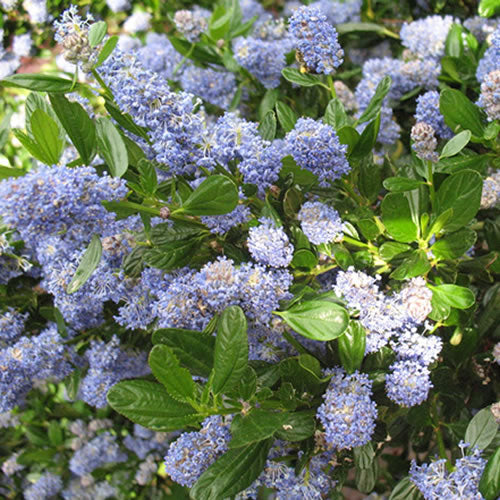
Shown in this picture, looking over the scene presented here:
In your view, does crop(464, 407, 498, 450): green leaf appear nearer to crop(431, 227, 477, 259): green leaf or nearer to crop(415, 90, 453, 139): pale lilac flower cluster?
crop(431, 227, 477, 259): green leaf

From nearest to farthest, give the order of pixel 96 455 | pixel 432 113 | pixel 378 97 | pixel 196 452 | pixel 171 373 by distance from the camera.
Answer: pixel 171 373 → pixel 196 452 → pixel 378 97 → pixel 432 113 → pixel 96 455

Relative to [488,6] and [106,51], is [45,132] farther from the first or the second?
[488,6]

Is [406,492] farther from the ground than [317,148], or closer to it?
closer to it

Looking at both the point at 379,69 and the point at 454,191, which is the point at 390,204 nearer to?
the point at 454,191

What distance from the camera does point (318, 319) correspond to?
0.82 meters

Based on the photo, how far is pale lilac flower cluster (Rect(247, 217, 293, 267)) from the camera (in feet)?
2.83

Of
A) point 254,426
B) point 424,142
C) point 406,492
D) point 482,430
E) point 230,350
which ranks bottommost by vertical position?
point 406,492


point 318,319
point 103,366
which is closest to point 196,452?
point 318,319

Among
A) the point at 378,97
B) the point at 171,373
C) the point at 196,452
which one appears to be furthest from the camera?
the point at 378,97

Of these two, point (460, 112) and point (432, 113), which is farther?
point (432, 113)

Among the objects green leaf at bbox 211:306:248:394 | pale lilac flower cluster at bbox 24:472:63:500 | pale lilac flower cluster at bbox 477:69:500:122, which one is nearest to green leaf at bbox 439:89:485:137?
pale lilac flower cluster at bbox 477:69:500:122

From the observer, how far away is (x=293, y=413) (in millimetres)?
911

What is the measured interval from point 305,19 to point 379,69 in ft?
1.64

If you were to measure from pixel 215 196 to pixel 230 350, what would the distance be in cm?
22
